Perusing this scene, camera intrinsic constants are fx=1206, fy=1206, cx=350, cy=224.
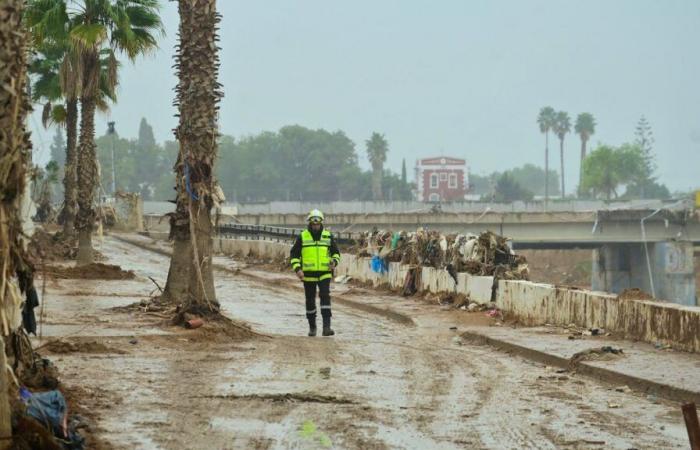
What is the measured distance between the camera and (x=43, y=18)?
31.9 metres

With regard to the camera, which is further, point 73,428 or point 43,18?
point 43,18

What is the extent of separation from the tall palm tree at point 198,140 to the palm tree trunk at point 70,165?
21222mm

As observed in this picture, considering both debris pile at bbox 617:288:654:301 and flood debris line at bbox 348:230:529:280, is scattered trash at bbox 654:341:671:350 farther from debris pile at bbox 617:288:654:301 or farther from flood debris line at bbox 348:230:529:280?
flood debris line at bbox 348:230:529:280

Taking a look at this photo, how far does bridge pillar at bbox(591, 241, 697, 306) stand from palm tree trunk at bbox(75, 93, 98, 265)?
1723 inches

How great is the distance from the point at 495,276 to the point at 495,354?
18.4 ft

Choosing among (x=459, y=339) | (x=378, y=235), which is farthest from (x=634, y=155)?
(x=459, y=339)

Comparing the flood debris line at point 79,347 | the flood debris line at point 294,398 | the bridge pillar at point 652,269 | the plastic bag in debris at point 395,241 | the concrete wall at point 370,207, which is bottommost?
the bridge pillar at point 652,269

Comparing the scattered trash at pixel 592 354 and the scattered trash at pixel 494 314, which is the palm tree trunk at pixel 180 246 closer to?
the scattered trash at pixel 494 314

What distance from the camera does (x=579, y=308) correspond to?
1791 centimetres

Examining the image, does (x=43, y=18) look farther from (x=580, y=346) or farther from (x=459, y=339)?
(x=580, y=346)

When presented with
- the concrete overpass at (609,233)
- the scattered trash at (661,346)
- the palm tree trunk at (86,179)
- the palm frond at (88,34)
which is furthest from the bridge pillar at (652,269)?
the scattered trash at (661,346)

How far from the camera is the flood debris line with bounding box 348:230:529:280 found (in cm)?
2246

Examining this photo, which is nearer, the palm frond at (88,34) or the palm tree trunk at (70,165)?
the palm frond at (88,34)

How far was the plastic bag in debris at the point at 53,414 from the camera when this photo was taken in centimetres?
775
